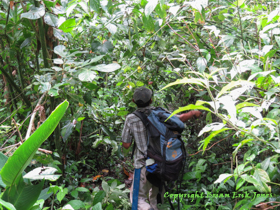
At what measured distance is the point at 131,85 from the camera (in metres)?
2.55

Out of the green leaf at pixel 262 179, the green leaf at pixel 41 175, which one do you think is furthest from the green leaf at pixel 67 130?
the green leaf at pixel 262 179

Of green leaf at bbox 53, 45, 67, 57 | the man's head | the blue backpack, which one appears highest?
green leaf at bbox 53, 45, 67, 57

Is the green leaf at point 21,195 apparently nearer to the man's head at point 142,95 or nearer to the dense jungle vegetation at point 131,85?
the dense jungle vegetation at point 131,85

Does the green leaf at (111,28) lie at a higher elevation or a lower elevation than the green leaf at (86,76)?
higher

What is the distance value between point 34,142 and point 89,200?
6.84 feet

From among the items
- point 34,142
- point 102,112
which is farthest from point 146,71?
point 34,142

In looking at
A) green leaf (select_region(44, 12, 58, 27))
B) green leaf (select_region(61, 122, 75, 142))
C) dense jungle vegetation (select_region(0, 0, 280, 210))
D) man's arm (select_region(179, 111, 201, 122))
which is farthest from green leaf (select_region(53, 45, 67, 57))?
man's arm (select_region(179, 111, 201, 122))

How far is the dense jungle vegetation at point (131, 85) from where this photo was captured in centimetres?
81

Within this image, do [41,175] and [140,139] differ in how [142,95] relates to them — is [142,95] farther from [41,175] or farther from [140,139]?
[41,175]

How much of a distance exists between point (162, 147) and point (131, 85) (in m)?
0.77

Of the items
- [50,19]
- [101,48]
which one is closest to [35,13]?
[50,19]

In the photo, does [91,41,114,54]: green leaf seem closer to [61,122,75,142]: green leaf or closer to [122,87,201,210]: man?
[61,122,75,142]: green leaf

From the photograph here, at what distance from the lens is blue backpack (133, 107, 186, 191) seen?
2.34m

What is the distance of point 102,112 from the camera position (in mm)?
2570
